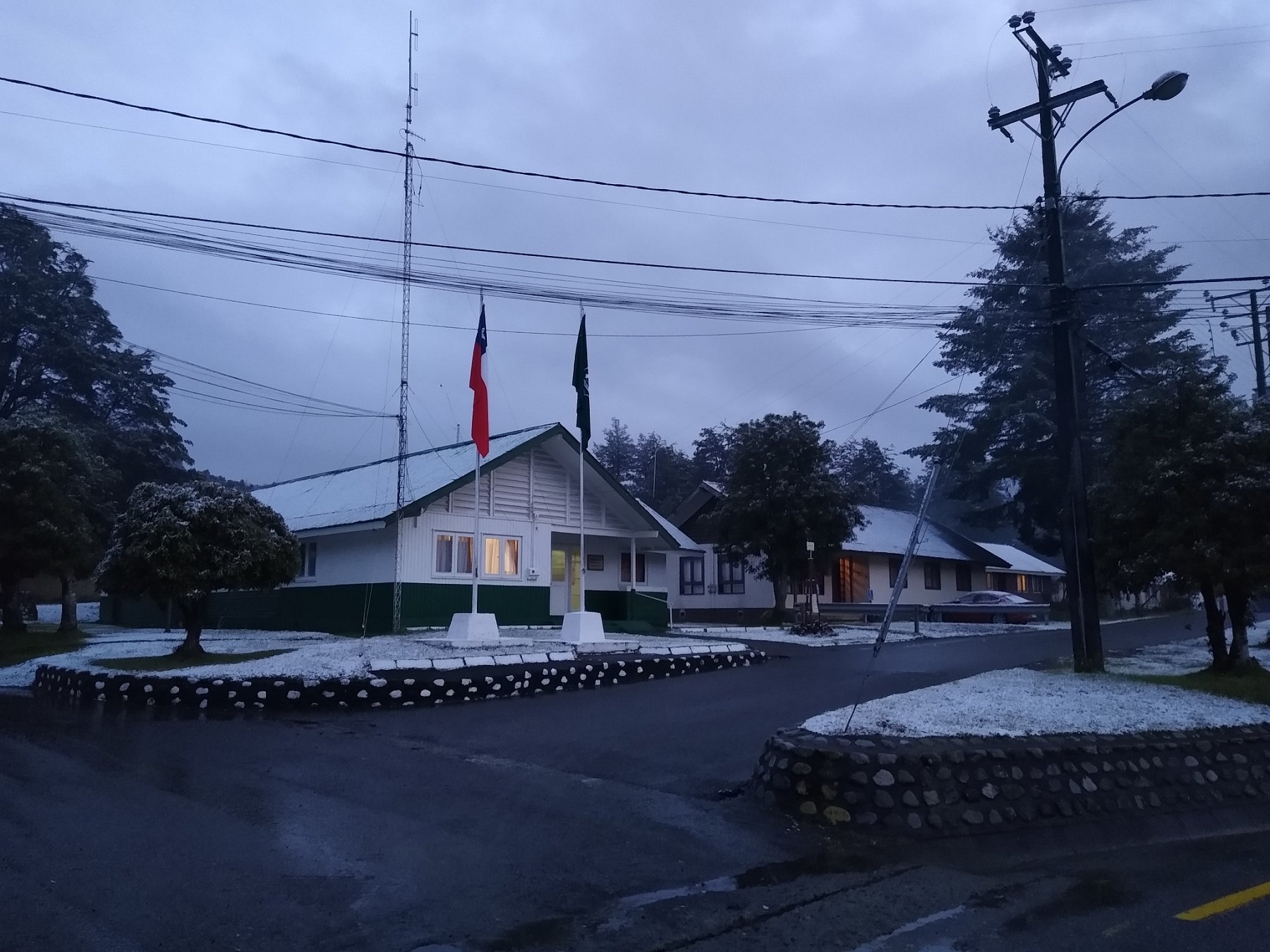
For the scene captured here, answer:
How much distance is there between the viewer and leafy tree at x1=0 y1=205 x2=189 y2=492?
133 ft

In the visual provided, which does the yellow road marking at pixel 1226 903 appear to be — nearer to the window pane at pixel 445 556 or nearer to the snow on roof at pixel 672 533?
the window pane at pixel 445 556

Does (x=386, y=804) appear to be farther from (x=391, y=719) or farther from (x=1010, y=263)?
(x=1010, y=263)

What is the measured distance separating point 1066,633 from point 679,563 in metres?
18.8

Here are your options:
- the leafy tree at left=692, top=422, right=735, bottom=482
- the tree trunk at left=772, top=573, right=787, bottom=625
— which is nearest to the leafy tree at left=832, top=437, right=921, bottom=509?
the leafy tree at left=692, top=422, right=735, bottom=482

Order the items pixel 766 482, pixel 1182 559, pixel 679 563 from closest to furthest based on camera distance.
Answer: pixel 1182 559 → pixel 766 482 → pixel 679 563

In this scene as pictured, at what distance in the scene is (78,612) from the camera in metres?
43.4

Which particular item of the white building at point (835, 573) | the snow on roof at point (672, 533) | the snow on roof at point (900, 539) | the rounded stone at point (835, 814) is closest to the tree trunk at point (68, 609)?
the snow on roof at point (672, 533)

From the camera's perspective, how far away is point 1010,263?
4622 cm

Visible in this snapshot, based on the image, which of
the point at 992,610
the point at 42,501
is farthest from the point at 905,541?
the point at 42,501

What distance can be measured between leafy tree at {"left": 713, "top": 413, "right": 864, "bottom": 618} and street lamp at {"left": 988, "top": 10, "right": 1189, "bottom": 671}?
17.4 m

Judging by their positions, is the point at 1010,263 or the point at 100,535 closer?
the point at 100,535

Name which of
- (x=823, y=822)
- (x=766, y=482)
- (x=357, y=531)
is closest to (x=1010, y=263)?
(x=766, y=482)

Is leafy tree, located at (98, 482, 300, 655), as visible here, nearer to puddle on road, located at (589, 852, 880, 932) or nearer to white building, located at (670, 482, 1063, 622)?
puddle on road, located at (589, 852, 880, 932)

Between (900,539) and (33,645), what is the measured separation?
34968 mm
